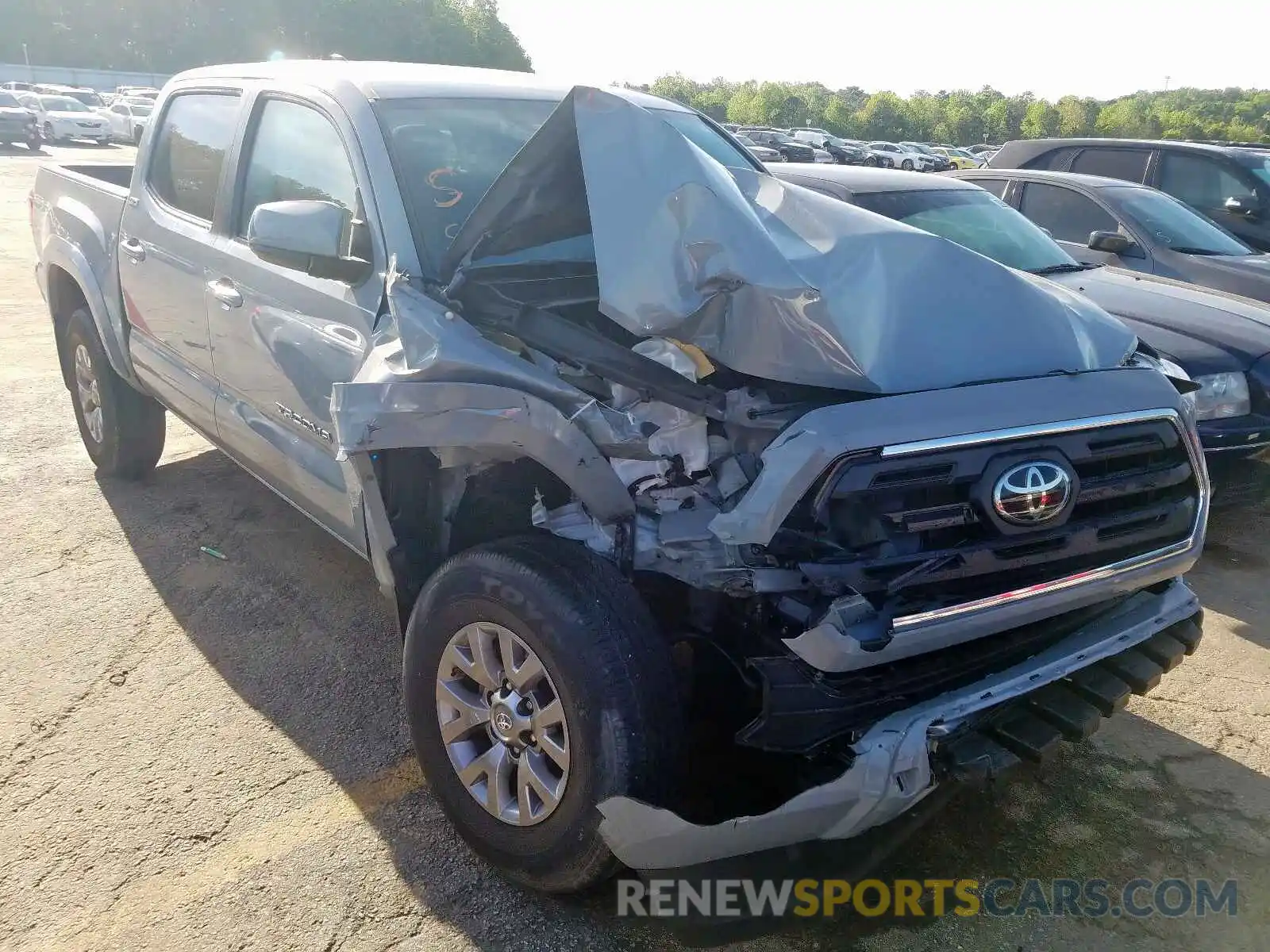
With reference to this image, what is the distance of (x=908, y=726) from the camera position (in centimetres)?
207

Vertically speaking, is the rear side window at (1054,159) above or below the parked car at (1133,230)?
above

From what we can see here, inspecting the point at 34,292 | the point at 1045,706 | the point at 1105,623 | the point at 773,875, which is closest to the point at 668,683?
the point at 773,875

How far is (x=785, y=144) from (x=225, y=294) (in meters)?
37.4

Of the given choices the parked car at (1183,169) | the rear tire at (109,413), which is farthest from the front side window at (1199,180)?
the rear tire at (109,413)

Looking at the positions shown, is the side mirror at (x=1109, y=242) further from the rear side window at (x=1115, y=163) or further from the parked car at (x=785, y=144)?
the parked car at (x=785, y=144)

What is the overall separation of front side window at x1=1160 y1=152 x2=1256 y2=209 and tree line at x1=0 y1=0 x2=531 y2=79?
65025 mm

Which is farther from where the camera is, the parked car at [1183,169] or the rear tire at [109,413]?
the parked car at [1183,169]

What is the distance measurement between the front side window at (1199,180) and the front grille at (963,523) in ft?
24.0

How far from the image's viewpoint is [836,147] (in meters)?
42.1

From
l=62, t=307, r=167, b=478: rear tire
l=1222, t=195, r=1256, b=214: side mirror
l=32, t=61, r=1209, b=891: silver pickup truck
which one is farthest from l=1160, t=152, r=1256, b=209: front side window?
l=62, t=307, r=167, b=478: rear tire

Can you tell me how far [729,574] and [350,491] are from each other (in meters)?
1.37

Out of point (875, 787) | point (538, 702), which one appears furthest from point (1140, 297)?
point (538, 702)

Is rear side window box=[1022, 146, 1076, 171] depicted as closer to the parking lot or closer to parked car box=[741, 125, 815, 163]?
the parking lot
